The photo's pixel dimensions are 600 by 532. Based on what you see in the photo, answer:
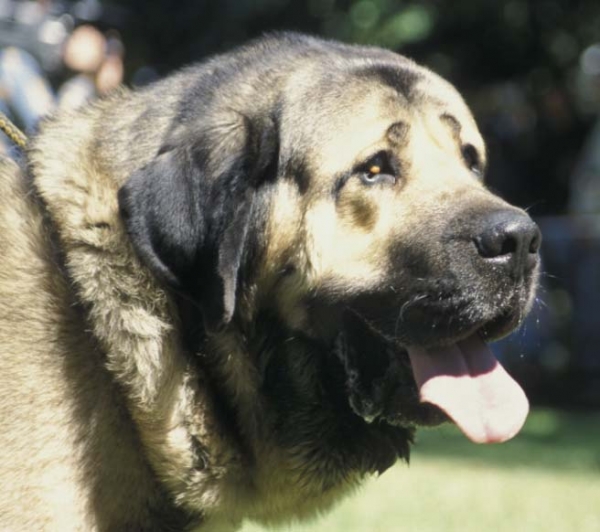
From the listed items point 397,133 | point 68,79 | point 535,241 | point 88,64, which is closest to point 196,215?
point 397,133

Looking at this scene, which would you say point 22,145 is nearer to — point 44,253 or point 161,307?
point 44,253

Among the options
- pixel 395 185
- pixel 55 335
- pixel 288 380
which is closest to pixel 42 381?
pixel 55 335

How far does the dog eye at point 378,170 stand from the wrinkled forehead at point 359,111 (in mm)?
40

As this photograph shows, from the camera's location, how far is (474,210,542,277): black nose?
3332 millimetres

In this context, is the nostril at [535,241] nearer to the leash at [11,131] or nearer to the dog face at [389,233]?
the dog face at [389,233]

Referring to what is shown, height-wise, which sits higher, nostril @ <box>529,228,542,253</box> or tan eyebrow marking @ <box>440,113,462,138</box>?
tan eyebrow marking @ <box>440,113,462,138</box>

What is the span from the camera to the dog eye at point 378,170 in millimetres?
3551

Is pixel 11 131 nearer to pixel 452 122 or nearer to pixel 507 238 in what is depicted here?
pixel 452 122

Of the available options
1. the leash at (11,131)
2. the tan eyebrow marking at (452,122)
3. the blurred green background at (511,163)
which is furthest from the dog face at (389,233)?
→ the blurred green background at (511,163)

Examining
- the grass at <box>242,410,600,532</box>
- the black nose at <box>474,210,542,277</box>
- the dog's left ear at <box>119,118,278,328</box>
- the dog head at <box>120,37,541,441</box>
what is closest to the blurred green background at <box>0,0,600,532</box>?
the grass at <box>242,410,600,532</box>

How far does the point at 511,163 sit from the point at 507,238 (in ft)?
38.3

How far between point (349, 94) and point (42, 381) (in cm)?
133

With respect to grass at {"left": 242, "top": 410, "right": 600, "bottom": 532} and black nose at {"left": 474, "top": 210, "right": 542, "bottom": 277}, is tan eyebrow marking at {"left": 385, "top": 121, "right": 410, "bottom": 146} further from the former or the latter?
grass at {"left": 242, "top": 410, "right": 600, "bottom": 532}

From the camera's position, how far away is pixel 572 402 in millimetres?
12117
